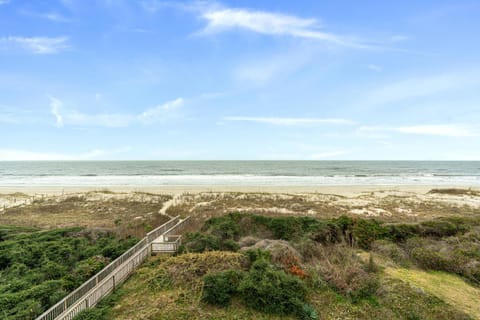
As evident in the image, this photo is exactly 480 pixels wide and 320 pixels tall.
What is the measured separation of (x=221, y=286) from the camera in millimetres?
7996

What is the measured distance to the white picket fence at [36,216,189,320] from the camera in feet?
21.9

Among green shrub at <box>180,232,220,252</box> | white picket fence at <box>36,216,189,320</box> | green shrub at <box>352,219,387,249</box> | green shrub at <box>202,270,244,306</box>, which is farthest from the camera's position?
green shrub at <box>352,219,387,249</box>

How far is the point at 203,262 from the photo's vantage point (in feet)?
31.6

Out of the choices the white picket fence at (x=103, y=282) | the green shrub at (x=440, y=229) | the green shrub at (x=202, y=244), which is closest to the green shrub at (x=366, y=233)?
the green shrub at (x=440, y=229)

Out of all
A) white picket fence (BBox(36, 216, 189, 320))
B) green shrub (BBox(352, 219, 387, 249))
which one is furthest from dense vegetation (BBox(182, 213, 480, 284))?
white picket fence (BBox(36, 216, 189, 320))

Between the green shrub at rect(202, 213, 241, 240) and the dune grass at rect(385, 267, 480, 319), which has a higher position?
the green shrub at rect(202, 213, 241, 240)

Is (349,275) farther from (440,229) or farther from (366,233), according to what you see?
(440,229)

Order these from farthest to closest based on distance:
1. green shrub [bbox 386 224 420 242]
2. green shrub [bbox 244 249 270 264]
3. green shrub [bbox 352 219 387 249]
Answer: green shrub [bbox 386 224 420 242]
green shrub [bbox 352 219 387 249]
green shrub [bbox 244 249 270 264]

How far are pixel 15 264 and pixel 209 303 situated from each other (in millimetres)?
9168

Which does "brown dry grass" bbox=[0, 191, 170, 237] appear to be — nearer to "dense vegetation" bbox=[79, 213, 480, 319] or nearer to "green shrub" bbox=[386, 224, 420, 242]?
"dense vegetation" bbox=[79, 213, 480, 319]

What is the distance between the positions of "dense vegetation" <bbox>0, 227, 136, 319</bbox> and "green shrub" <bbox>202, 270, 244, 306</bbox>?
15.6 ft

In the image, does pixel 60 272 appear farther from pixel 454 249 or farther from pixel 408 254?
pixel 454 249

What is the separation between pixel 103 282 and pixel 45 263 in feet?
14.5

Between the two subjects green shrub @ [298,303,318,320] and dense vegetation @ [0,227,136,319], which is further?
dense vegetation @ [0,227,136,319]
